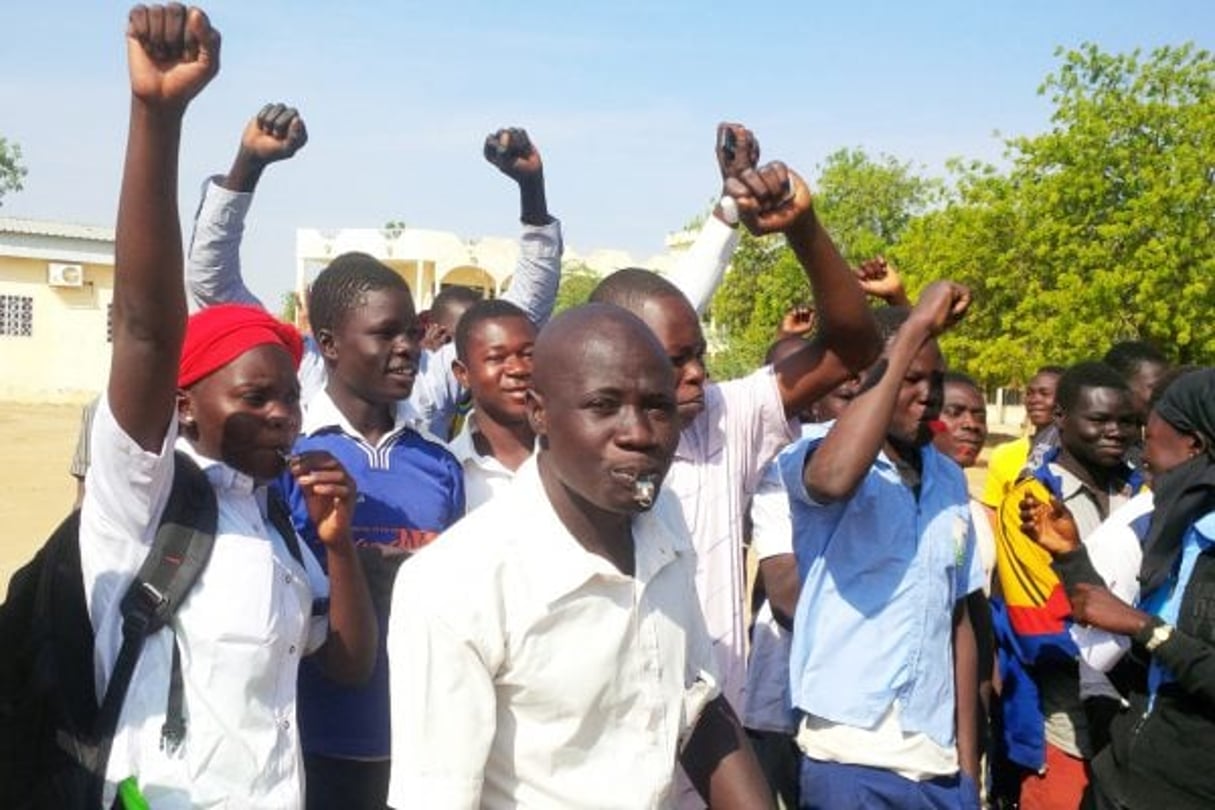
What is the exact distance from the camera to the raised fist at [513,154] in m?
3.99

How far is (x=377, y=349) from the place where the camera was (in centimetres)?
326

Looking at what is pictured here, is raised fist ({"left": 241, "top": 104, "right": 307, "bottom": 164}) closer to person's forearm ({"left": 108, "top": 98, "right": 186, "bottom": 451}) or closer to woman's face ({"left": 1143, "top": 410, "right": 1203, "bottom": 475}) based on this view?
person's forearm ({"left": 108, "top": 98, "right": 186, "bottom": 451})

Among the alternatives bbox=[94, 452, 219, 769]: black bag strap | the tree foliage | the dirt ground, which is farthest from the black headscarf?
the tree foliage

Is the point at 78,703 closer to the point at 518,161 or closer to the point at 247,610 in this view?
the point at 247,610

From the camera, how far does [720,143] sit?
2.61m

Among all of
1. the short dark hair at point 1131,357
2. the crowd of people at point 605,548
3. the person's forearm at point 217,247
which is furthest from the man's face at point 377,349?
the short dark hair at point 1131,357

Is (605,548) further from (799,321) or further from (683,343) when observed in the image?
(799,321)

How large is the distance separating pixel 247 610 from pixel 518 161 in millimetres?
2220

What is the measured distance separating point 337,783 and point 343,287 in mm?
1346

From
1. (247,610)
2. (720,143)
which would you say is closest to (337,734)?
(247,610)

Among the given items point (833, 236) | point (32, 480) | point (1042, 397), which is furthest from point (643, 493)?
point (833, 236)

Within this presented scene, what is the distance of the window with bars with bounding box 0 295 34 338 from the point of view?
34.8m

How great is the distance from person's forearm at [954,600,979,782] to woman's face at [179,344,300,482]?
1.68m

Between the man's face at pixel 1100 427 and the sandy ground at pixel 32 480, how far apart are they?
26.5 ft
